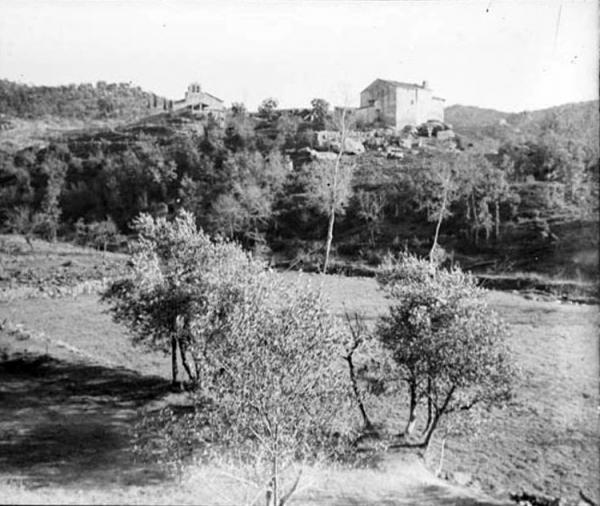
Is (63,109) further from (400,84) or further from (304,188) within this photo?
(304,188)

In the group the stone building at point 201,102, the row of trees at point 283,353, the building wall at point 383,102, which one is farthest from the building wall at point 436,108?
the row of trees at point 283,353

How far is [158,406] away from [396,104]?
8200 centimetres

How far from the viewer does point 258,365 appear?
15.6 m

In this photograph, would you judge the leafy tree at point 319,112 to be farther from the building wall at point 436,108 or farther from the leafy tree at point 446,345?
the leafy tree at point 446,345

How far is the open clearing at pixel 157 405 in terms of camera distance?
18391 mm

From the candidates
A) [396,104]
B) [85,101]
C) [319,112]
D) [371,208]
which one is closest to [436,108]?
[396,104]

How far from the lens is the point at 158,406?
82.3 feet

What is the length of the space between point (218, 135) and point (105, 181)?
65.7 ft

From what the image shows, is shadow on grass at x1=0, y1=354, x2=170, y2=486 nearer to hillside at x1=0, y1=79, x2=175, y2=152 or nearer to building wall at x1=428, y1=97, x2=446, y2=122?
hillside at x1=0, y1=79, x2=175, y2=152

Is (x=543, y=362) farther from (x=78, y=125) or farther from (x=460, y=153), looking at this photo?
(x=78, y=125)

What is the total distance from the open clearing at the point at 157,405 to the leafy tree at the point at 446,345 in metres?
2.08

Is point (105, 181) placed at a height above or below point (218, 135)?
below

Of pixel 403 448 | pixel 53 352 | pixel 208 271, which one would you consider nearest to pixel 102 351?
pixel 53 352

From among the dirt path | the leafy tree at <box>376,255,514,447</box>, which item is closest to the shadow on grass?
the dirt path
